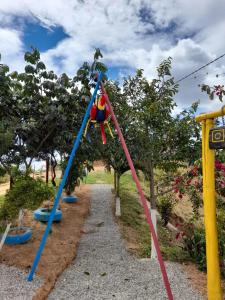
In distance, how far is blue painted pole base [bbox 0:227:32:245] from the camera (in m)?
6.85

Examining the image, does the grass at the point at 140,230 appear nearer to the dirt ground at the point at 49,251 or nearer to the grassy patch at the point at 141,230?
the grassy patch at the point at 141,230

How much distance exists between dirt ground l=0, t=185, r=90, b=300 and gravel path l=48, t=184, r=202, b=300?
0.19 m

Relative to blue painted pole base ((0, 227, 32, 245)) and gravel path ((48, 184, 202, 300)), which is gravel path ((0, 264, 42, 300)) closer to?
gravel path ((48, 184, 202, 300))

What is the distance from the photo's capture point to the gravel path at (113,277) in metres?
5.02

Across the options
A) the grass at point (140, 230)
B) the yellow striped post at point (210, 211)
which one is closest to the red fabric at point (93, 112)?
the yellow striped post at point (210, 211)

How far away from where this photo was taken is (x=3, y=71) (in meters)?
6.67

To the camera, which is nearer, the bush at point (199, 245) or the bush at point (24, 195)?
the bush at point (199, 245)

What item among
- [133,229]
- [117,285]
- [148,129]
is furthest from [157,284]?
[133,229]

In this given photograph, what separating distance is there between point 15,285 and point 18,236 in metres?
1.98

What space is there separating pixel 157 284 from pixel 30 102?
19.1 feet

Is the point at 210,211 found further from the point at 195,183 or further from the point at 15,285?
the point at 15,285

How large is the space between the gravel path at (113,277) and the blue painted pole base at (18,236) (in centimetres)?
144

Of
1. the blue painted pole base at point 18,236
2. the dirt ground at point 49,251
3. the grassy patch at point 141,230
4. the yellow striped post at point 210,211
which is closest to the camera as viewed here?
the yellow striped post at point 210,211

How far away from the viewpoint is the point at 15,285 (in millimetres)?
5016
